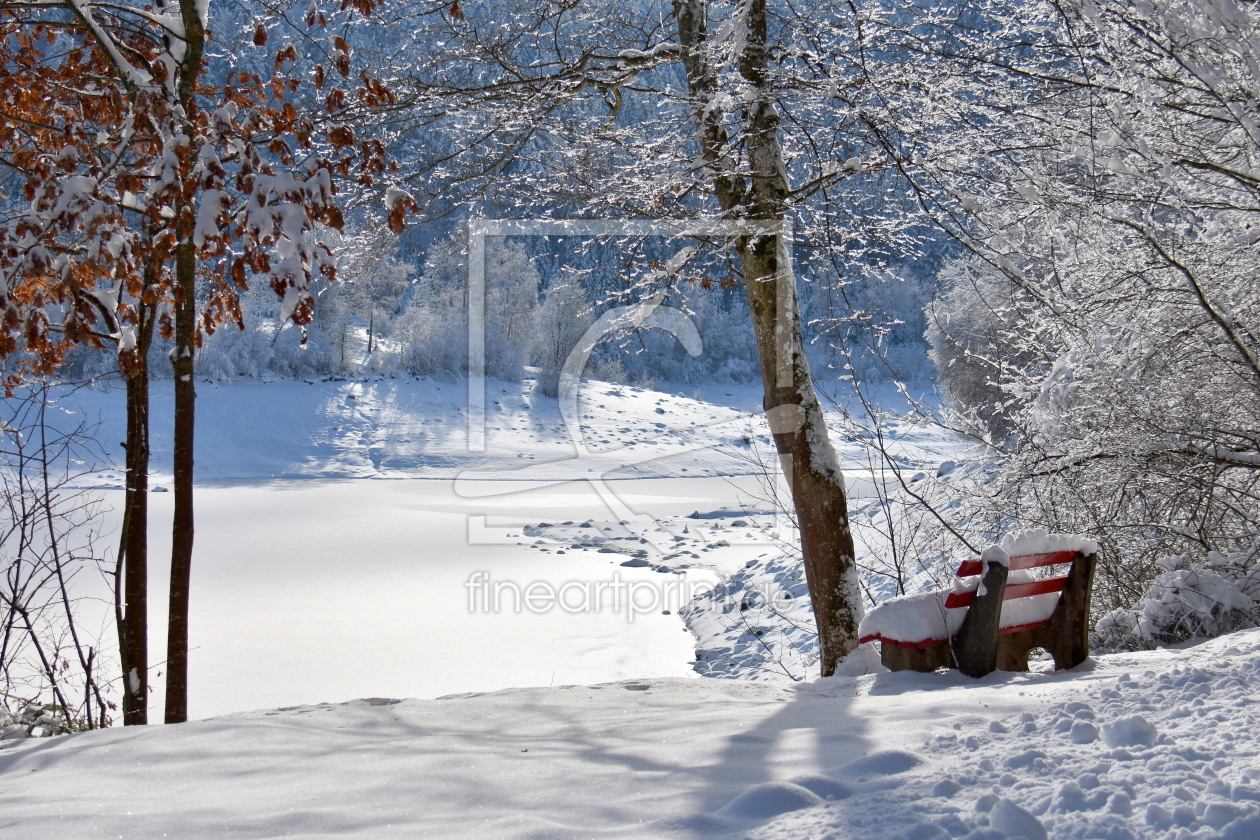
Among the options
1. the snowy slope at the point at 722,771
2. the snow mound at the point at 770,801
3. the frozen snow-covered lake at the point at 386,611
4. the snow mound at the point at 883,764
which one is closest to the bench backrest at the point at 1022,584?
the snowy slope at the point at 722,771

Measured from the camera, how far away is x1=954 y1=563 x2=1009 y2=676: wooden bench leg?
3.82m

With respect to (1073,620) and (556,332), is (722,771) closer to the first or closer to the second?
(1073,620)

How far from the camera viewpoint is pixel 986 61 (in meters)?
4.28

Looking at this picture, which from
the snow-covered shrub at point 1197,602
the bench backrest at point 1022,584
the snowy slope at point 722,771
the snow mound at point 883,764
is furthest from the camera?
the snow-covered shrub at point 1197,602

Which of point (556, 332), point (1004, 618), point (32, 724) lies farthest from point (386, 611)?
point (556, 332)

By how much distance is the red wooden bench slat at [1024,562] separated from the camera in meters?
3.95

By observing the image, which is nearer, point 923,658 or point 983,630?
point 983,630

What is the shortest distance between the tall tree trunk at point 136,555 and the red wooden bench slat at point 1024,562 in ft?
14.8

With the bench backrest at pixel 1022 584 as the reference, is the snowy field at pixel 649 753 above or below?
below

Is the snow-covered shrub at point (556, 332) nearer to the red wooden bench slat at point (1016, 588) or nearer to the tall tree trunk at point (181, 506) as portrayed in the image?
the tall tree trunk at point (181, 506)

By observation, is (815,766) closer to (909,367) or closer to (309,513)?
(309,513)

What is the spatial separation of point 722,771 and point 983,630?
6.70 ft

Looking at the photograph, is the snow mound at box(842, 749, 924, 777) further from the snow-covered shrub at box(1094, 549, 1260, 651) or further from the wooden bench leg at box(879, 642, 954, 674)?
the snow-covered shrub at box(1094, 549, 1260, 651)

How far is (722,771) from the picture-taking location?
8.01 feet
